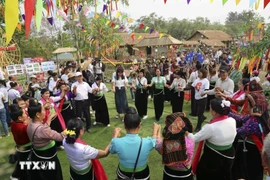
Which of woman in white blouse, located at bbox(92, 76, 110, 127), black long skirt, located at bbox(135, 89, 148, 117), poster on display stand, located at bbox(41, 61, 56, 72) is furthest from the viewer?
poster on display stand, located at bbox(41, 61, 56, 72)

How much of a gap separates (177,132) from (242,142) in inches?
60.5

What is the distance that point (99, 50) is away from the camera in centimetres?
2220

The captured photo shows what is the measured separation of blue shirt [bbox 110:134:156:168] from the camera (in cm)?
254

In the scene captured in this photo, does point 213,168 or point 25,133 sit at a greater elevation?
point 25,133

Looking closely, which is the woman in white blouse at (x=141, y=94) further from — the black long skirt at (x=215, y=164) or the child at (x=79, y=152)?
the child at (x=79, y=152)

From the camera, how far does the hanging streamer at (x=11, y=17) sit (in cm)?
236

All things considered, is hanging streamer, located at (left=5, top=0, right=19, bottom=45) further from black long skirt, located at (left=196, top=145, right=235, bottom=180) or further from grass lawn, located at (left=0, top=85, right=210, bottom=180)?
grass lawn, located at (left=0, top=85, right=210, bottom=180)

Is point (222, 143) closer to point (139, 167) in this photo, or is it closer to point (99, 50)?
point (139, 167)

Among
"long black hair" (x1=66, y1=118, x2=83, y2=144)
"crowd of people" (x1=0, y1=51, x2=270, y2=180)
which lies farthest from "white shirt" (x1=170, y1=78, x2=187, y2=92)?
"long black hair" (x1=66, y1=118, x2=83, y2=144)

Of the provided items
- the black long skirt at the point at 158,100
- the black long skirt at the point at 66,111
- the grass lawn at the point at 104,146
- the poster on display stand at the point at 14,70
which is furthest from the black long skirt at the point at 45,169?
the poster on display stand at the point at 14,70

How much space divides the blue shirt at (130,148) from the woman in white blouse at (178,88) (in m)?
4.38

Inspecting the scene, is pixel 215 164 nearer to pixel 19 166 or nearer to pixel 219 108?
pixel 219 108

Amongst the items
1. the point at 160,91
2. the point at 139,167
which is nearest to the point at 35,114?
the point at 139,167

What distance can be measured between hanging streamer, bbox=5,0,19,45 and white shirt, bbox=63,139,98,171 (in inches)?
50.9
